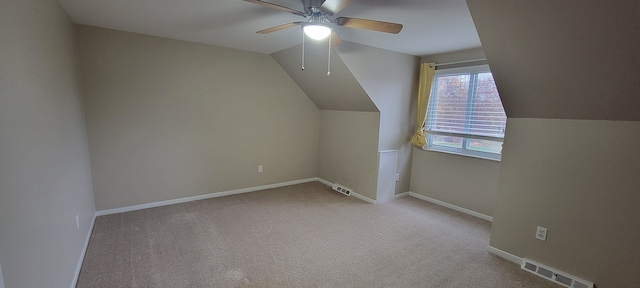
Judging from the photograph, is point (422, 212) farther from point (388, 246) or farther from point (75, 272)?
point (75, 272)

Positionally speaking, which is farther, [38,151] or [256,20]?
[256,20]

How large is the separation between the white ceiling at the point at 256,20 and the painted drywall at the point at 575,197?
1200 millimetres

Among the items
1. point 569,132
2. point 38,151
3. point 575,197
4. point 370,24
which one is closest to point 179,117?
point 38,151

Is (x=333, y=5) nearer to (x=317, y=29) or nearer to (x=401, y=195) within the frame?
(x=317, y=29)

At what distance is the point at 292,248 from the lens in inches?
103

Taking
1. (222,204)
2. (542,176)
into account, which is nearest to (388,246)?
(542,176)

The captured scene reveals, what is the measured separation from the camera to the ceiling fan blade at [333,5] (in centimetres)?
177

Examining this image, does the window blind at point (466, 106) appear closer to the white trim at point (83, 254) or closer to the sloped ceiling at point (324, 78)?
the sloped ceiling at point (324, 78)

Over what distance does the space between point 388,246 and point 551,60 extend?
2044 mm

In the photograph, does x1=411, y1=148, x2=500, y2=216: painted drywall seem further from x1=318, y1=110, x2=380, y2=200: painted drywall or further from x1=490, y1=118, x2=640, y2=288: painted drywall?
x1=318, y1=110, x2=380, y2=200: painted drywall

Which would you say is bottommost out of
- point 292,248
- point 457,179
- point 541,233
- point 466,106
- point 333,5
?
point 292,248

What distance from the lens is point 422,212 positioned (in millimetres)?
3639

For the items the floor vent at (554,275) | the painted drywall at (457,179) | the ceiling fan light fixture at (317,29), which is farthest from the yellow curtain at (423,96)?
the ceiling fan light fixture at (317,29)

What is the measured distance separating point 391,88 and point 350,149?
115cm
